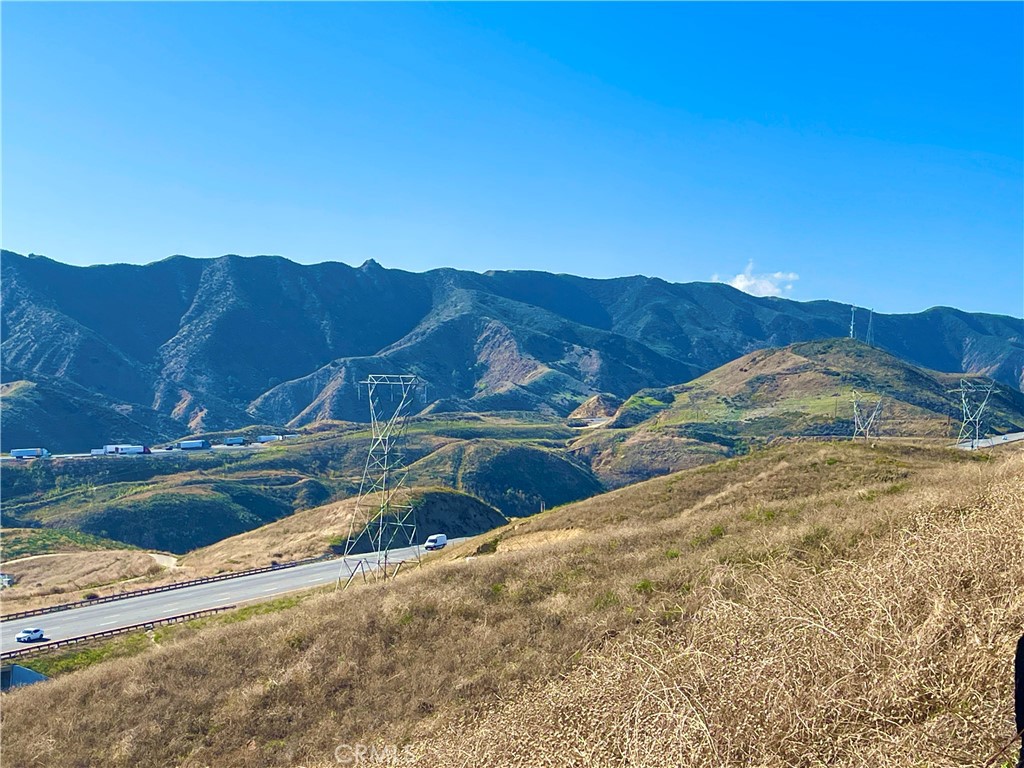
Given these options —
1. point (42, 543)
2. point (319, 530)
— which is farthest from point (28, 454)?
point (319, 530)

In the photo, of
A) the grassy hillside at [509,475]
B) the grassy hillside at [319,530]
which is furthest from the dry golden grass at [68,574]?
the grassy hillside at [509,475]

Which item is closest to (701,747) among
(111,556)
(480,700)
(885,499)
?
(480,700)

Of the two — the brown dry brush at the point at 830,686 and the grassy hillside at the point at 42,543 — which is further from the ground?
the brown dry brush at the point at 830,686

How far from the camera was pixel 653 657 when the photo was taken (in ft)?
40.0

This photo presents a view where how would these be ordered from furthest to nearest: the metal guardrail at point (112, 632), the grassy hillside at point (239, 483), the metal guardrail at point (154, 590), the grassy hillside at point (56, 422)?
the grassy hillside at point (56, 422) < the grassy hillside at point (239, 483) < the metal guardrail at point (154, 590) < the metal guardrail at point (112, 632)

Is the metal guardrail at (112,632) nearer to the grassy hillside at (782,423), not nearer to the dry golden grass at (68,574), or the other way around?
the dry golden grass at (68,574)

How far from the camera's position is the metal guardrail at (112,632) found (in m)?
36.8

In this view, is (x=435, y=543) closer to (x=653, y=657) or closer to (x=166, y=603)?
(x=166, y=603)

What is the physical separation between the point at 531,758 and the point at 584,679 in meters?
3.15

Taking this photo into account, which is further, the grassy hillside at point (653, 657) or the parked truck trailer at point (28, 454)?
the parked truck trailer at point (28, 454)

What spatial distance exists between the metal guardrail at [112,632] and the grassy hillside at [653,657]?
17.0 meters

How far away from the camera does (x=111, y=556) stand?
71.1m

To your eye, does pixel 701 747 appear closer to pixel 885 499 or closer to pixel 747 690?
pixel 747 690

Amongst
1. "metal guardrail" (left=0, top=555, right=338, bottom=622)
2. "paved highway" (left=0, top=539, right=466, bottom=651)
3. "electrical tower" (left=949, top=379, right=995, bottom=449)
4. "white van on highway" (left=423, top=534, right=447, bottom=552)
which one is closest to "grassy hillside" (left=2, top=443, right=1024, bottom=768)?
"paved highway" (left=0, top=539, right=466, bottom=651)
